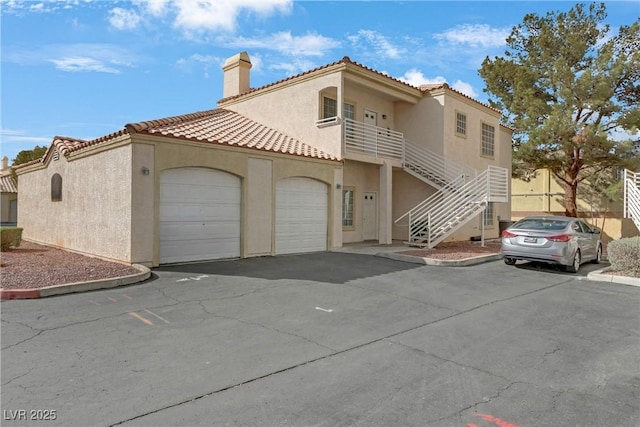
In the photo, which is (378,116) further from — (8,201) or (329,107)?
(8,201)

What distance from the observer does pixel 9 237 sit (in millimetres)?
13625

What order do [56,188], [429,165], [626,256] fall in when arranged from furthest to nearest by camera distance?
[429,165], [56,188], [626,256]

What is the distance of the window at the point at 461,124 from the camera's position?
19.2 metres

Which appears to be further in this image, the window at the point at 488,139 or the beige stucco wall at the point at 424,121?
the window at the point at 488,139

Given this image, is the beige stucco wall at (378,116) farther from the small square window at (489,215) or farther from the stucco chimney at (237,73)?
the small square window at (489,215)

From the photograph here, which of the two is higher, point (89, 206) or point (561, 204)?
point (561, 204)

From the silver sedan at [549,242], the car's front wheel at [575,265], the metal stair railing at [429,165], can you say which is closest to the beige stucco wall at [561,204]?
the metal stair railing at [429,165]

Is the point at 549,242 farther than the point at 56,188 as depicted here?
→ No

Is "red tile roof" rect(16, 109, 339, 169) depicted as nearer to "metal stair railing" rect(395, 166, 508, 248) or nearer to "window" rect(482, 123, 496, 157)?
"metal stair railing" rect(395, 166, 508, 248)

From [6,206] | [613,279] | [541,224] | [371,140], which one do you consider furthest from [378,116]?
[6,206]

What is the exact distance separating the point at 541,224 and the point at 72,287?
1153cm

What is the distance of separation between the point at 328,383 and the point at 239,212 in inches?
350

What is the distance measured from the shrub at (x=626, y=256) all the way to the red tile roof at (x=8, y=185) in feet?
141

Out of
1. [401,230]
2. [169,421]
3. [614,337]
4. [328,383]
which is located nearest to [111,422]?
[169,421]
